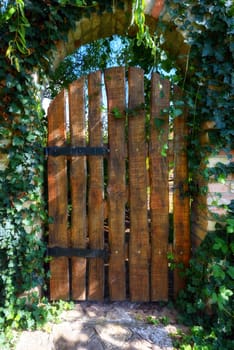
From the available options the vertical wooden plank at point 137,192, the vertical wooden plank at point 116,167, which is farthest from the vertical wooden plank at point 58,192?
the vertical wooden plank at point 137,192

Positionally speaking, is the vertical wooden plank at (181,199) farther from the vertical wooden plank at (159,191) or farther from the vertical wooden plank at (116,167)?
the vertical wooden plank at (116,167)

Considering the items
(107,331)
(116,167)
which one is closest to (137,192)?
(116,167)

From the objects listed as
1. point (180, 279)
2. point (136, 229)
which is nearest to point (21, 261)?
point (136, 229)

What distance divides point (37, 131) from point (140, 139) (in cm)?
80

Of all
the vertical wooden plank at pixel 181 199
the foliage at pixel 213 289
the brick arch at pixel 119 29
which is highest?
the brick arch at pixel 119 29

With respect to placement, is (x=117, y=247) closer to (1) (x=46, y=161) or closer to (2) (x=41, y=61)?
(1) (x=46, y=161)

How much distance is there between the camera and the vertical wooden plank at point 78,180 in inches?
74.5

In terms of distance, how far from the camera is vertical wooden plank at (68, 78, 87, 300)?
189cm

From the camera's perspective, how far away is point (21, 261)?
172 cm

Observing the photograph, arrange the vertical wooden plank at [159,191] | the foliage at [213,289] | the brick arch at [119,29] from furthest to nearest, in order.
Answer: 1. the vertical wooden plank at [159,191]
2. the brick arch at [119,29]
3. the foliage at [213,289]

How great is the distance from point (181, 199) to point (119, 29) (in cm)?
156

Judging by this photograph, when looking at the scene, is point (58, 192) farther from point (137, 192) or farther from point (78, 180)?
point (137, 192)

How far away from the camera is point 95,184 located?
189 cm

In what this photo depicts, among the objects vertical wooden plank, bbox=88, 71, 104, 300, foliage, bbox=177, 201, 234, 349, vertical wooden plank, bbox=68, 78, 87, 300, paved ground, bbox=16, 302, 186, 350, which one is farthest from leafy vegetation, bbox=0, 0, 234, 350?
vertical wooden plank, bbox=88, 71, 104, 300
